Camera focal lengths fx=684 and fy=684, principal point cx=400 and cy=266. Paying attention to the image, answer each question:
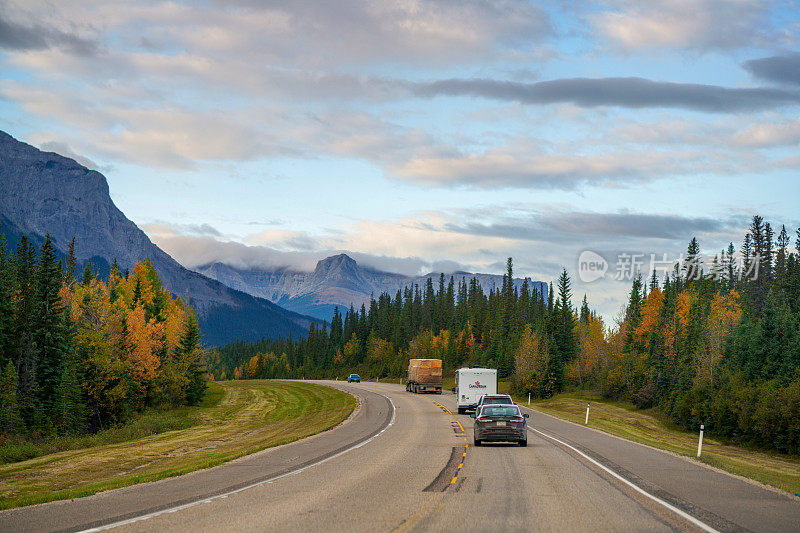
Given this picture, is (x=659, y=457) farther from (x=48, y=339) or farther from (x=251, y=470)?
(x=48, y=339)

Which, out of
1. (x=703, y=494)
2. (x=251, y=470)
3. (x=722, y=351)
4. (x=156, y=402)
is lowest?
(x=156, y=402)

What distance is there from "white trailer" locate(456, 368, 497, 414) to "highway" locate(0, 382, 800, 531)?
25.4 metres

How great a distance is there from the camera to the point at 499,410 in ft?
92.3

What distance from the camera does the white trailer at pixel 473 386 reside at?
5178cm

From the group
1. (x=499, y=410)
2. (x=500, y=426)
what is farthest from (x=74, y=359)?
(x=500, y=426)

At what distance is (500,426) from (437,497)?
13.0m

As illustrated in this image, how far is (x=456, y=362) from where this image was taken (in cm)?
14388

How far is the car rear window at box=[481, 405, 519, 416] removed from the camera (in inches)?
1099

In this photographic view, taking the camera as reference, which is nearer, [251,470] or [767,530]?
[767,530]

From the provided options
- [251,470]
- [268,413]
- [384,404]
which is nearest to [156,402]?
[268,413]

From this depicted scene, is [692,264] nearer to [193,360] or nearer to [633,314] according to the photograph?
[633,314]

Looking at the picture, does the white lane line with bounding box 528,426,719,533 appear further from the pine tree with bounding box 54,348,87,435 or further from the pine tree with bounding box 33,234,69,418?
the pine tree with bounding box 33,234,69,418

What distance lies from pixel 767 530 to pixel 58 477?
70.6 feet

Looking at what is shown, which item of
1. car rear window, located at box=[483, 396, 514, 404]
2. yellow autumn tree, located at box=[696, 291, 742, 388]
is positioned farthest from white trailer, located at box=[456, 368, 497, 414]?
yellow autumn tree, located at box=[696, 291, 742, 388]
